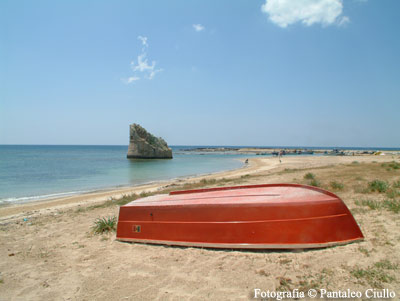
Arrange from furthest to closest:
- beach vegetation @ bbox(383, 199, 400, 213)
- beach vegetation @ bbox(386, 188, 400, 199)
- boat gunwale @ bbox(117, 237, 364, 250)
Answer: beach vegetation @ bbox(386, 188, 400, 199), beach vegetation @ bbox(383, 199, 400, 213), boat gunwale @ bbox(117, 237, 364, 250)

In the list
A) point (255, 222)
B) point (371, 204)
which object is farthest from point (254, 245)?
point (371, 204)

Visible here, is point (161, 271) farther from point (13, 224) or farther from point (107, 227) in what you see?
point (13, 224)

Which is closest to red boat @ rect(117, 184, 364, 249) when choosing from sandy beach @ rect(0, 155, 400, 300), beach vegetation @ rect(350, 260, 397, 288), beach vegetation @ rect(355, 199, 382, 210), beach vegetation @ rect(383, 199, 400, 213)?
sandy beach @ rect(0, 155, 400, 300)

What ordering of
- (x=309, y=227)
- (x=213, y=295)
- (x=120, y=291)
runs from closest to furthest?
(x=213, y=295), (x=120, y=291), (x=309, y=227)

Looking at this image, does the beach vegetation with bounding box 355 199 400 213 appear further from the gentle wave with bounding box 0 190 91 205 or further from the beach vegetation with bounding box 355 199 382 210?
the gentle wave with bounding box 0 190 91 205

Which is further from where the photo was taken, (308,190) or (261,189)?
(261,189)

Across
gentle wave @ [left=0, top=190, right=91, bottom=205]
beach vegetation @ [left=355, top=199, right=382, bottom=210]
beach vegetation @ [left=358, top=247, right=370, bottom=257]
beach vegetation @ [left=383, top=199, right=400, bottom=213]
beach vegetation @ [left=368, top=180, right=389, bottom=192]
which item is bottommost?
gentle wave @ [left=0, top=190, right=91, bottom=205]

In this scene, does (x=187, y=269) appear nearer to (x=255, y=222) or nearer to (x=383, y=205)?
(x=255, y=222)

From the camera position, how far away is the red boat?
12.0ft

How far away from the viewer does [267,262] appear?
3359 mm

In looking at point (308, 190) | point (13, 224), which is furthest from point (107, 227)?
point (308, 190)

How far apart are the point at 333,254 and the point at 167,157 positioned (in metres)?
46.4

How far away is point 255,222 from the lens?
3738mm

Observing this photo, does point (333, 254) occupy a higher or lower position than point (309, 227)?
lower
